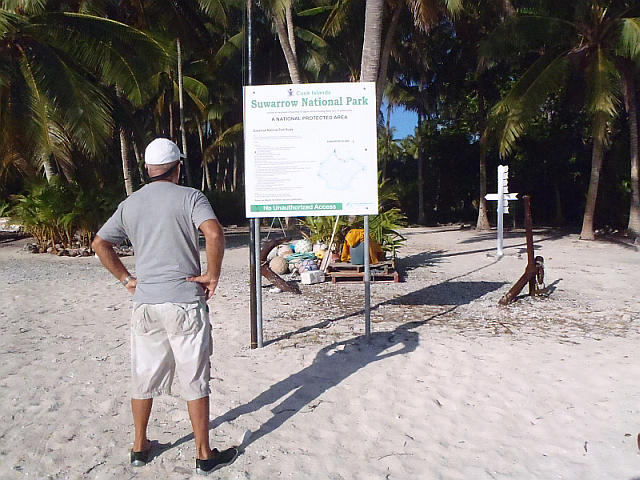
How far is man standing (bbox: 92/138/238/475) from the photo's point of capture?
336 cm

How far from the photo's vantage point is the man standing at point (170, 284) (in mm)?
3359

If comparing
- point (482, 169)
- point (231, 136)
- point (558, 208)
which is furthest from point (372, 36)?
point (231, 136)

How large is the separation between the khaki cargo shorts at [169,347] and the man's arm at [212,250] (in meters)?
0.13

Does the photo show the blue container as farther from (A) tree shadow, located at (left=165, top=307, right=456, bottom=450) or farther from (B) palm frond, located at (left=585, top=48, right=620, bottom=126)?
(B) palm frond, located at (left=585, top=48, right=620, bottom=126)

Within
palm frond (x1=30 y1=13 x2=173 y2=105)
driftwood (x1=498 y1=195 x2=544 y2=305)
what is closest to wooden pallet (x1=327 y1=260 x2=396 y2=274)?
driftwood (x1=498 y1=195 x2=544 y2=305)

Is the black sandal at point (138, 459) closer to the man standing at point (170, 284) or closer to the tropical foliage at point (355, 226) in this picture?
the man standing at point (170, 284)

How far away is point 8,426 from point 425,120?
27970 millimetres

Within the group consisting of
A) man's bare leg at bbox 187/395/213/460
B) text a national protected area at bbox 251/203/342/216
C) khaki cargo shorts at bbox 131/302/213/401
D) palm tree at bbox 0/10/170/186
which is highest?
palm tree at bbox 0/10/170/186

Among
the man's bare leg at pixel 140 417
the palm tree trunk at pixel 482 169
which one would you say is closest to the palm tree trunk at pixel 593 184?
the palm tree trunk at pixel 482 169

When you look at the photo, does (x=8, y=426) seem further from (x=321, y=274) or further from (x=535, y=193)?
(x=535, y=193)

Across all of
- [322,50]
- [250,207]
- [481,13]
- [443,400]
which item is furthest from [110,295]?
[322,50]

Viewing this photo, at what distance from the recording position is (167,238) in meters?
3.36

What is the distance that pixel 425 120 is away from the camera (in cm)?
3023

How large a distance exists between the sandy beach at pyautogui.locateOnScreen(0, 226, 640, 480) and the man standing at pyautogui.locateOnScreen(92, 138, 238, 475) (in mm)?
458
